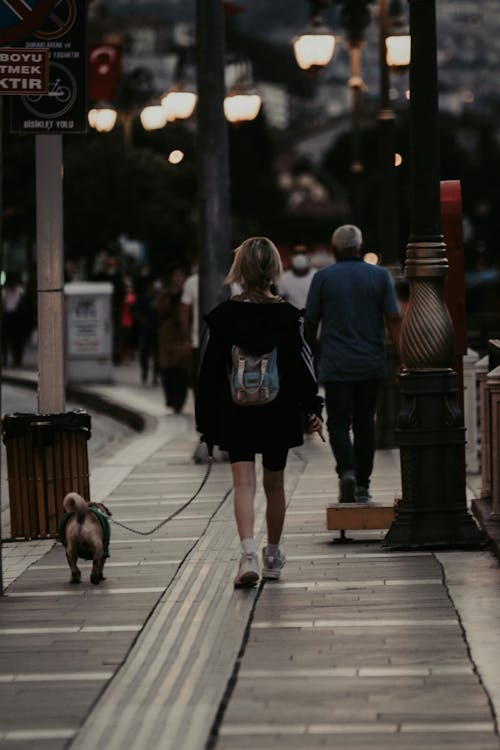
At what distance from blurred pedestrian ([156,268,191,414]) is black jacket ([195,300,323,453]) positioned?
1319 centimetres

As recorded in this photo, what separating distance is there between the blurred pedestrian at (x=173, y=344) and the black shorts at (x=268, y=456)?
43.4 feet

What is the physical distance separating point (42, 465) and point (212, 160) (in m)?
5.97

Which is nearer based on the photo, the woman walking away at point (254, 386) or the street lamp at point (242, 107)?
the woman walking away at point (254, 386)

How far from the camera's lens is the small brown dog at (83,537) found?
9711 millimetres

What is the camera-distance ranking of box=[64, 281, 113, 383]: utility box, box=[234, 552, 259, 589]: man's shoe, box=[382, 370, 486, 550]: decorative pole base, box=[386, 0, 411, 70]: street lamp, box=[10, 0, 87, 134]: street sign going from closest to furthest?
box=[234, 552, 259, 589]: man's shoe < box=[382, 370, 486, 550]: decorative pole base < box=[10, 0, 87, 134]: street sign < box=[386, 0, 411, 70]: street lamp < box=[64, 281, 113, 383]: utility box

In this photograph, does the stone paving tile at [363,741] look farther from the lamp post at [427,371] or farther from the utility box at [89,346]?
the utility box at [89,346]

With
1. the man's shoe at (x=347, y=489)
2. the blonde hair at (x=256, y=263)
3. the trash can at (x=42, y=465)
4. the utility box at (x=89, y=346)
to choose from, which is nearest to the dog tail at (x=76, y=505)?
the blonde hair at (x=256, y=263)

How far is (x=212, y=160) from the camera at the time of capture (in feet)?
56.7

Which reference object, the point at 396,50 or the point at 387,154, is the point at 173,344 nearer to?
the point at 387,154

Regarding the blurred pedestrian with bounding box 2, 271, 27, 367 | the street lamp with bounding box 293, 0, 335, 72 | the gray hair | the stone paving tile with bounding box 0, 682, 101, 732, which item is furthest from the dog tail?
the blurred pedestrian with bounding box 2, 271, 27, 367

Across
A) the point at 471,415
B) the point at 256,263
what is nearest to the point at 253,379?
the point at 256,263

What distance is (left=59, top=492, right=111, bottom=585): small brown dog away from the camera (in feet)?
31.9

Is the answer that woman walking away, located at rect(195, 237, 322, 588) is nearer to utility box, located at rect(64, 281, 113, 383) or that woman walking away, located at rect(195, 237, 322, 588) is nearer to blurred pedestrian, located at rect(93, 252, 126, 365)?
utility box, located at rect(64, 281, 113, 383)

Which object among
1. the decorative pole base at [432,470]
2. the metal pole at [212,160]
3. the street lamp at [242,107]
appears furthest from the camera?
the street lamp at [242,107]
